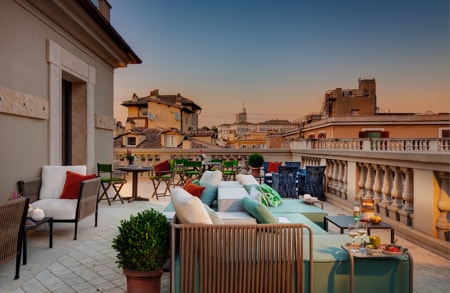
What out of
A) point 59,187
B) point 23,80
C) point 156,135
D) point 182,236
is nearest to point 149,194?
point 59,187

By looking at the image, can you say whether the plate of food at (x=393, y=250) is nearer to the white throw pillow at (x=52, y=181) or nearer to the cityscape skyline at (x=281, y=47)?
the white throw pillow at (x=52, y=181)

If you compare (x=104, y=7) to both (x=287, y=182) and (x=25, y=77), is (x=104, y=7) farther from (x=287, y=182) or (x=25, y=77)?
(x=287, y=182)

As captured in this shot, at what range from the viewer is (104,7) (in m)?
9.35

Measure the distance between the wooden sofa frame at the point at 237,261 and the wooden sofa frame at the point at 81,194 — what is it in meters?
2.83

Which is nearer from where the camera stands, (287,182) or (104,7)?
(287,182)

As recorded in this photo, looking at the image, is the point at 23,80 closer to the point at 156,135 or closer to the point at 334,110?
the point at 156,135

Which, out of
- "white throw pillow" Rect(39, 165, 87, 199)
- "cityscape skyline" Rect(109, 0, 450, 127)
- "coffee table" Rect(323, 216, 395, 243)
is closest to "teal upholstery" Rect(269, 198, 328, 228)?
"coffee table" Rect(323, 216, 395, 243)

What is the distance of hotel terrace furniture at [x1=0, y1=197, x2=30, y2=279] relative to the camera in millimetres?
3086

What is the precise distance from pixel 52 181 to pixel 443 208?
546 cm

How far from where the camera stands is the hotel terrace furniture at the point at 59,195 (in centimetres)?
484

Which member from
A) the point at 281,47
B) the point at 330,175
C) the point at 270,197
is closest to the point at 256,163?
the point at 330,175

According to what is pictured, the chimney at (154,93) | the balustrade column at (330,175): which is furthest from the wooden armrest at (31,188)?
the chimney at (154,93)

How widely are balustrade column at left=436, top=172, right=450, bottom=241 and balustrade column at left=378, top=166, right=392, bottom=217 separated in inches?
45.9

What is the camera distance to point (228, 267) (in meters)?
2.49
